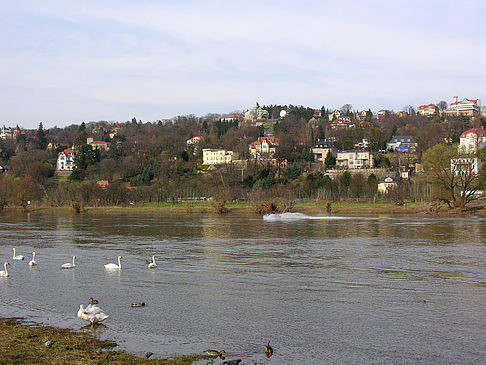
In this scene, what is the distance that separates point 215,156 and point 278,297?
12654cm

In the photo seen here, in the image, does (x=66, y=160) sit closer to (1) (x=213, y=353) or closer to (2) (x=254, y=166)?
(2) (x=254, y=166)

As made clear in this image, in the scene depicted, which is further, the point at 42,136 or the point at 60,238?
the point at 42,136

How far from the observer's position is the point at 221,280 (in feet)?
68.0

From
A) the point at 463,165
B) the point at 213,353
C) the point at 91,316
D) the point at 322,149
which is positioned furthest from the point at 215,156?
Result: the point at 213,353

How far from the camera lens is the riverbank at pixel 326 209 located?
63.4 metres

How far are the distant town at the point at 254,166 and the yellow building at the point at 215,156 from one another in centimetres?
29

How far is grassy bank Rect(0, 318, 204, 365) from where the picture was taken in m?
11.1

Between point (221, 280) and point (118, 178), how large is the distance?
114 m

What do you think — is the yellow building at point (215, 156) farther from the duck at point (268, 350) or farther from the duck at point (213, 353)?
the duck at point (213, 353)

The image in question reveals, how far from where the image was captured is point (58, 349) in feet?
38.4

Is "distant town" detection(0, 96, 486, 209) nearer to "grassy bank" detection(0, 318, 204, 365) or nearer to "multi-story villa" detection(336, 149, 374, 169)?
"multi-story villa" detection(336, 149, 374, 169)

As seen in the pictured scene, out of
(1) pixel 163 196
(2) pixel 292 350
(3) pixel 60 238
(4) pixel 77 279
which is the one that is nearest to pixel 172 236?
(3) pixel 60 238

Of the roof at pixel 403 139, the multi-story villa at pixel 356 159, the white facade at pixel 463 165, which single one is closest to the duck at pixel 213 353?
the white facade at pixel 463 165

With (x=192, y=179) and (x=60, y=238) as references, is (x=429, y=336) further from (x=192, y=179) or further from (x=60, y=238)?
(x=192, y=179)
